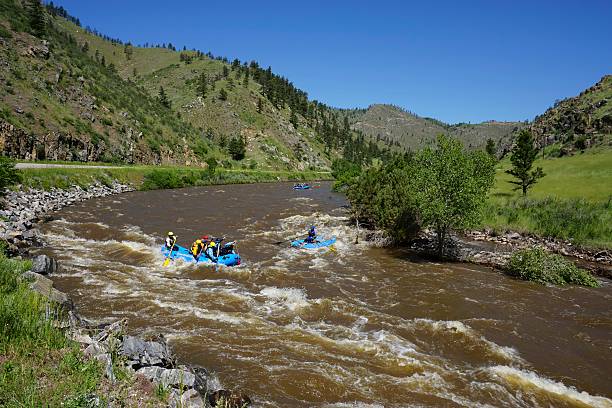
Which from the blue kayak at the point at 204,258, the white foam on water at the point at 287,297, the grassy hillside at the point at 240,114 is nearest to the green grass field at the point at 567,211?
the white foam on water at the point at 287,297

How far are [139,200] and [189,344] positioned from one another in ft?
122

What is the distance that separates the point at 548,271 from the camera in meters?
20.7

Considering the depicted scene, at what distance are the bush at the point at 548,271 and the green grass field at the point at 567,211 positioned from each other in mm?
6576

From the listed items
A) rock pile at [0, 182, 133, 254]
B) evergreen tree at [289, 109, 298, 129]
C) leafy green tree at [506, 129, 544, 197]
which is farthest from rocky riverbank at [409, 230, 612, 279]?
evergreen tree at [289, 109, 298, 129]

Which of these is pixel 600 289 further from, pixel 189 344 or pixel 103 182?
pixel 103 182

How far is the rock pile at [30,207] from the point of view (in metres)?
20.3

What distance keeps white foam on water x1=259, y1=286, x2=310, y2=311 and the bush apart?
12.6 m

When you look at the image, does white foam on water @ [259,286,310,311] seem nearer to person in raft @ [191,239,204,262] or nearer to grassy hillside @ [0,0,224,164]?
person in raft @ [191,239,204,262]

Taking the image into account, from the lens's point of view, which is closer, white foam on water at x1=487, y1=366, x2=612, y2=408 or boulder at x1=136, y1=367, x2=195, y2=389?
boulder at x1=136, y1=367, x2=195, y2=389

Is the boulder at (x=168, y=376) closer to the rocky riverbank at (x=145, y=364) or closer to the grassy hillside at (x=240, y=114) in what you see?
the rocky riverbank at (x=145, y=364)

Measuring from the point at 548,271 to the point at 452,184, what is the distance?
684 cm

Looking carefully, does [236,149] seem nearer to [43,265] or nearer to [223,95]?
[223,95]

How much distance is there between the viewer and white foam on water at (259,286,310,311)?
16041 millimetres

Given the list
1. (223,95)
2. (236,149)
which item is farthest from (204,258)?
(223,95)
